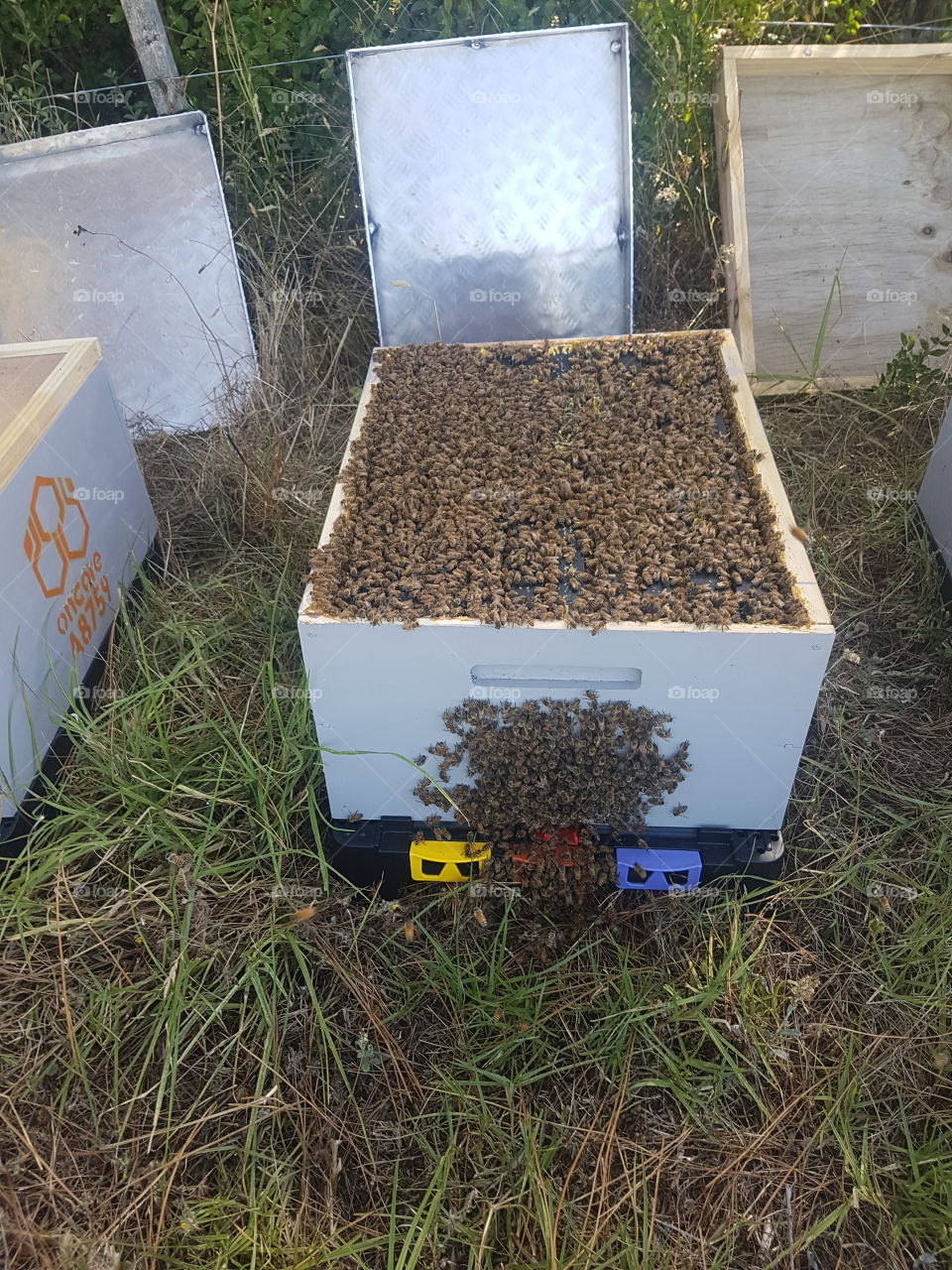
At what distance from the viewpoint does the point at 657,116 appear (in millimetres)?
4277

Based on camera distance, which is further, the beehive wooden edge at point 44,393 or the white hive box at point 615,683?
the beehive wooden edge at point 44,393

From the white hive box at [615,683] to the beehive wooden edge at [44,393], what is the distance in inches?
38.8

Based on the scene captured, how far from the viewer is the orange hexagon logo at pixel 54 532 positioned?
2742mm

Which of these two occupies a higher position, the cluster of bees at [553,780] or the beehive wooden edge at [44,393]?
the beehive wooden edge at [44,393]

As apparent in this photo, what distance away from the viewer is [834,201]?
4500mm

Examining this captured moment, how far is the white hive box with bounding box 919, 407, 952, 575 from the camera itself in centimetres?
340

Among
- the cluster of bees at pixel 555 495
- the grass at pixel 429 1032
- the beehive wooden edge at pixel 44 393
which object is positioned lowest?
the grass at pixel 429 1032

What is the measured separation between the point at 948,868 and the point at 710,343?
71.1 inches

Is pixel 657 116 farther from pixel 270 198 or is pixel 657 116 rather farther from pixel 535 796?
pixel 535 796

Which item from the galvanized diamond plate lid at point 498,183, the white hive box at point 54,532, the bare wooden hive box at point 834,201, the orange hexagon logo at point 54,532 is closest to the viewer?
the white hive box at point 54,532

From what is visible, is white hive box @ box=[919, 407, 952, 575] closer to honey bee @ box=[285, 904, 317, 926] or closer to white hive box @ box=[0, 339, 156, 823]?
honey bee @ box=[285, 904, 317, 926]

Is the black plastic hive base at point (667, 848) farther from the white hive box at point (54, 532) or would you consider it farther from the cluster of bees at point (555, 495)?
the white hive box at point (54, 532)

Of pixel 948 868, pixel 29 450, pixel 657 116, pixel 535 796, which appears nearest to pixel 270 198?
pixel 657 116

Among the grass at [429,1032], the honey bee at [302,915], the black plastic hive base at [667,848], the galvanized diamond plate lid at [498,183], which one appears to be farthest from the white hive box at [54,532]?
the galvanized diamond plate lid at [498,183]
